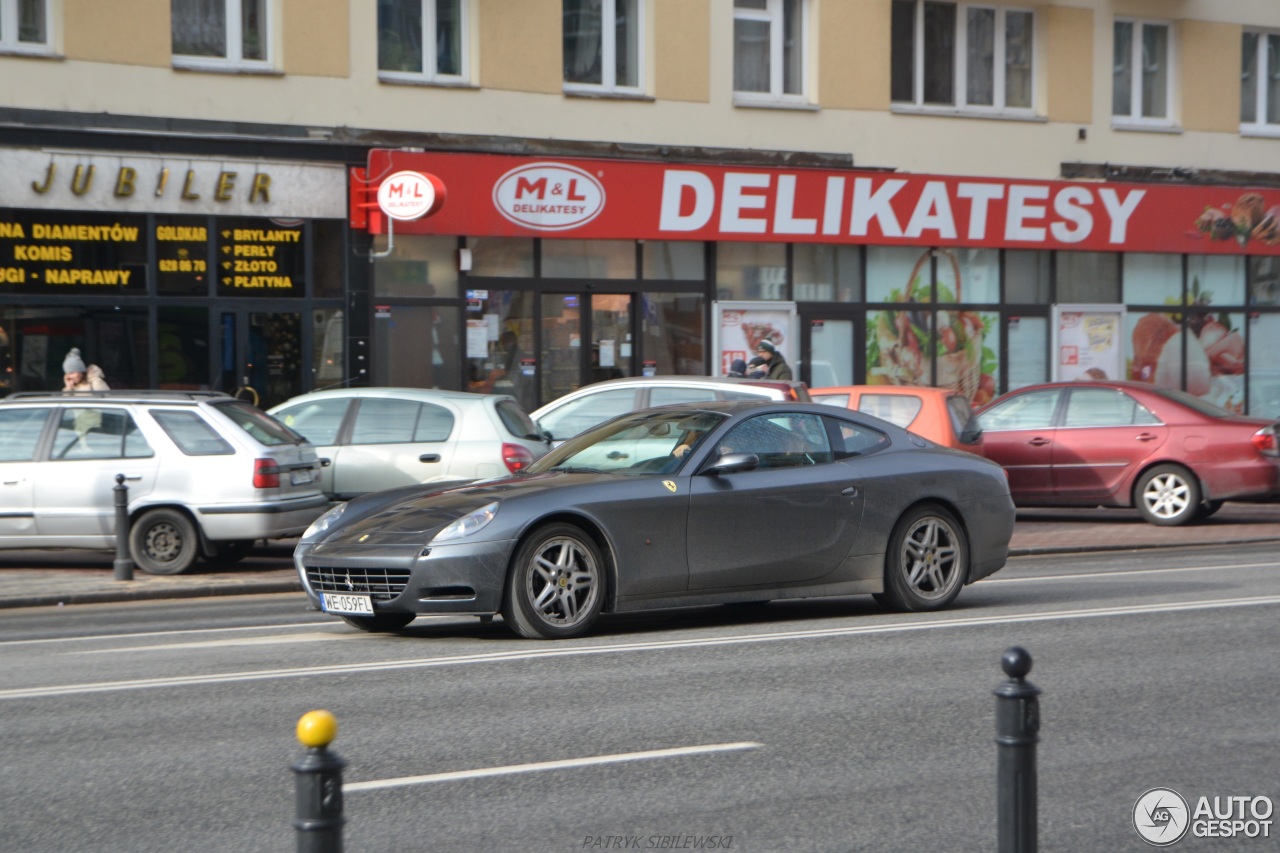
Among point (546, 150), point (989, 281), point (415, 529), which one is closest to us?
point (415, 529)

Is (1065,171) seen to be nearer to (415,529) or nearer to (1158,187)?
(1158,187)

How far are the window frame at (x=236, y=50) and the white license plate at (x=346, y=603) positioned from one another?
1269cm

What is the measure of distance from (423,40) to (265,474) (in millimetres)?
9776

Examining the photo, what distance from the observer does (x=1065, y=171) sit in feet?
86.3

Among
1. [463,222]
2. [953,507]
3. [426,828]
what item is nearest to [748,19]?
[463,222]

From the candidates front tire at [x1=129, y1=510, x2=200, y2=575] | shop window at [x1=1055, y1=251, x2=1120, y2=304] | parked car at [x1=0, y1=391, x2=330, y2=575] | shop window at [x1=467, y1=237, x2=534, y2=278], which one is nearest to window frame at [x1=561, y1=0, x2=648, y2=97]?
shop window at [x1=467, y1=237, x2=534, y2=278]

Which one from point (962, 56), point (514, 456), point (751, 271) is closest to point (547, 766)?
point (514, 456)

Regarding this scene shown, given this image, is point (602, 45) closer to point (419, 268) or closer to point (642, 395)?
point (419, 268)

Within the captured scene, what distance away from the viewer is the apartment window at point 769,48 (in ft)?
79.5

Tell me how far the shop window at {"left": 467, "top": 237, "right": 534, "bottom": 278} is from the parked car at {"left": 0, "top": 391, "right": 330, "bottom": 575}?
826 cm

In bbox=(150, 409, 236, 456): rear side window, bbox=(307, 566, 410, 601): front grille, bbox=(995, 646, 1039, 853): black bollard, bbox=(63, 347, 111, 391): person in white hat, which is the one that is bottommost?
bbox=(307, 566, 410, 601): front grille

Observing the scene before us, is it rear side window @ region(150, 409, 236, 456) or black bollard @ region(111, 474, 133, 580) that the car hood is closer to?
black bollard @ region(111, 474, 133, 580)

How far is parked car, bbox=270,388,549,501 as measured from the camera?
15.0 meters

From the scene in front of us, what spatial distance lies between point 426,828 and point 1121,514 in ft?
55.4
